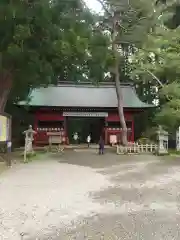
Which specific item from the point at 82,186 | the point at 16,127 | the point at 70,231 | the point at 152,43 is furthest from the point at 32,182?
the point at 16,127

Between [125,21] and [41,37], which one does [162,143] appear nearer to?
[125,21]

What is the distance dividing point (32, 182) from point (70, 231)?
479cm

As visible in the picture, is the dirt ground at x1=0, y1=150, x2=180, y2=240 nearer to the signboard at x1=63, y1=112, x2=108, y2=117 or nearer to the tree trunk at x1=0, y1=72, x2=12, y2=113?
the tree trunk at x1=0, y1=72, x2=12, y2=113

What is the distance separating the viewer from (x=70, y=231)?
555 centimetres

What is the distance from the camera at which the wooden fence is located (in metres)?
19.5

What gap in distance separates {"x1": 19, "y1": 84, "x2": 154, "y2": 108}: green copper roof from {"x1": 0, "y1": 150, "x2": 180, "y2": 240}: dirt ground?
42.3 ft

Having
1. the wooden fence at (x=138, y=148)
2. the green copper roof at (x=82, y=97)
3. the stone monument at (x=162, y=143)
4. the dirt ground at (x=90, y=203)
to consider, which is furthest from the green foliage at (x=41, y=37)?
the green copper roof at (x=82, y=97)

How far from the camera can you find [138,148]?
19891 mm

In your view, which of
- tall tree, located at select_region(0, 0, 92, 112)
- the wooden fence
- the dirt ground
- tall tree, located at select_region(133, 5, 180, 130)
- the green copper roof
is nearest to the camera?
the dirt ground

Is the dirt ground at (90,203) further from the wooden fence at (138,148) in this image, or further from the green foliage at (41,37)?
the wooden fence at (138,148)

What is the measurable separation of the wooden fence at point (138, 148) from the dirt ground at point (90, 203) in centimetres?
645

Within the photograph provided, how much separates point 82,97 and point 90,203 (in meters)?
20.8

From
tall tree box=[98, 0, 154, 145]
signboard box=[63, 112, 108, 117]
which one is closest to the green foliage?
tall tree box=[98, 0, 154, 145]

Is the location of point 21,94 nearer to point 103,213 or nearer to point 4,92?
point 4,92
